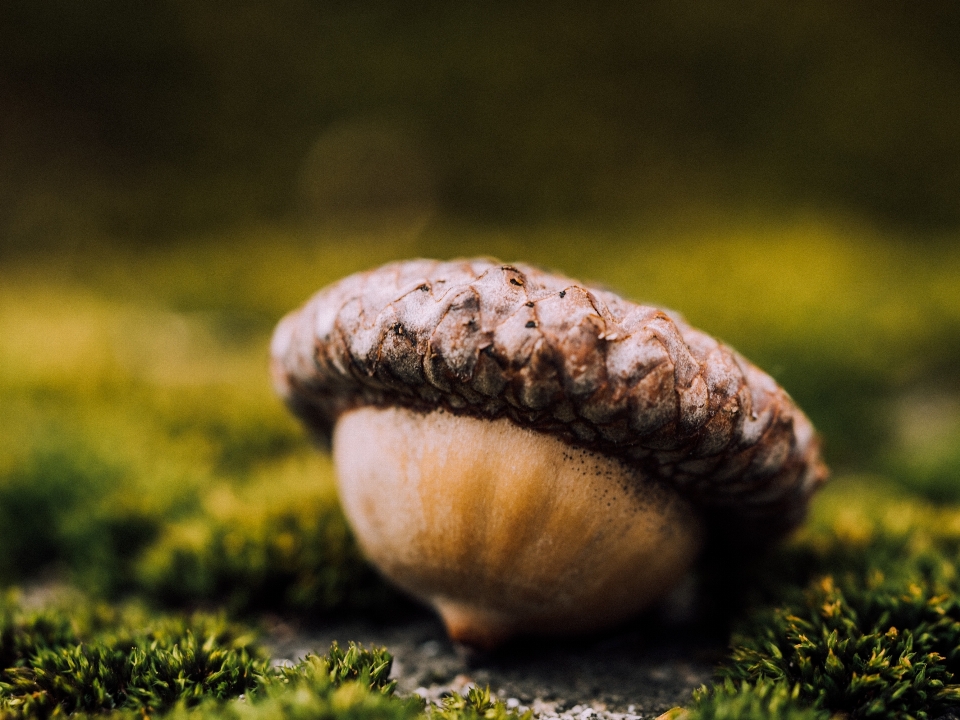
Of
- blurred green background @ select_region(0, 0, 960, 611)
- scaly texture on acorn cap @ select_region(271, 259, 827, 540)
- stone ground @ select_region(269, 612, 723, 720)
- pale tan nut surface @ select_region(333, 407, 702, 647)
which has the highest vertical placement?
blurred green background @ select_region(0, 0, 960, 611)

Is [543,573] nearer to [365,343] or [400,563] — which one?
[400,563]

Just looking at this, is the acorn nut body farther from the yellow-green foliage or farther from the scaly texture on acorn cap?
the yellow-green foliage

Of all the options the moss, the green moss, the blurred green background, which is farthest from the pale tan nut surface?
the blurred green background

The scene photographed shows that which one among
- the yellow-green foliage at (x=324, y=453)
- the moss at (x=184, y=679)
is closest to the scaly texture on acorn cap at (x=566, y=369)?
the yellow-green foliage at (x=324, y=453)

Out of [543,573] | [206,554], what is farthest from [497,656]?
[206,554]

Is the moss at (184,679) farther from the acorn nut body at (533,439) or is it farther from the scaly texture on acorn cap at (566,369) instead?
the scaly texture on acorn cap at (566,369)

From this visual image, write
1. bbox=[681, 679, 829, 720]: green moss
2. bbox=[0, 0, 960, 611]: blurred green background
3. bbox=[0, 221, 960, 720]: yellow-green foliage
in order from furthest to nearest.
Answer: bbox=[0, 0, 960, 611]: blurred green background, bbox=[0, 221, 960, 720]: yellow-green foliage, bbox=[681, 679, 829, 720]: green moss

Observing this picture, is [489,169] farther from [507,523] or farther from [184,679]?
[184,679]
